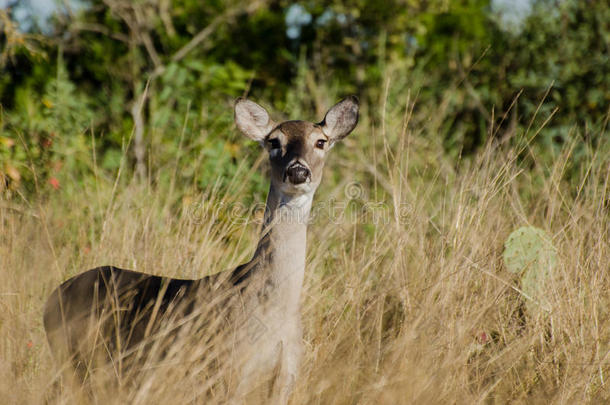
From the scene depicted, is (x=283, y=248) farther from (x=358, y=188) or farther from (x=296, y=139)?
(x=358, y=188)

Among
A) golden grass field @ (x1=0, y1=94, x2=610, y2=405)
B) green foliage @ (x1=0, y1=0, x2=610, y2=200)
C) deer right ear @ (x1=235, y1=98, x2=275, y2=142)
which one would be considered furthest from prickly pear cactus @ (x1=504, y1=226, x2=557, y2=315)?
deer right ear @ (x1=235, y1=98, x2=275, y2=142)

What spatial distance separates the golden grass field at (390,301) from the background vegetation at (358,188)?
0.02 metres

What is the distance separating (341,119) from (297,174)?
2.57 ft

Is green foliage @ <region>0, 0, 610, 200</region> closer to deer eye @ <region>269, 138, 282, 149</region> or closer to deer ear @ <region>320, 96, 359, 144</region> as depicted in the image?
deer ear @ <region>320, 96, 359, 144</region>

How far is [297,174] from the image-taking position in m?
3.17

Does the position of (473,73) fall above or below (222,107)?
above

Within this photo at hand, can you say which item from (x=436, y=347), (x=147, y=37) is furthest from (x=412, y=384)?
(x=147, y=37)

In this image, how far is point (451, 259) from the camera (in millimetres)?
3619

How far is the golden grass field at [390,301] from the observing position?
288cm

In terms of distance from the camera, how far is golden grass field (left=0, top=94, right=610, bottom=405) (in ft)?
9.43

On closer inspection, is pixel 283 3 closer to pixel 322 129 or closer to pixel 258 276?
pixel 322 129

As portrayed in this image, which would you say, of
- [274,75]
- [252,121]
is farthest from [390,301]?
[274,75]

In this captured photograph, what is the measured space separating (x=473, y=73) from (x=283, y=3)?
251 centimetres

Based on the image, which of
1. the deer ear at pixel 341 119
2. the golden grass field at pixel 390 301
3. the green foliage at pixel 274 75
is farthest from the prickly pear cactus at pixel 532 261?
the green foliage at pixel 274 75
